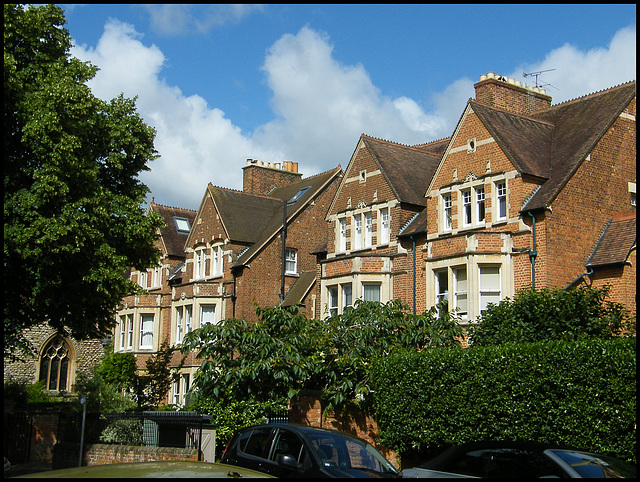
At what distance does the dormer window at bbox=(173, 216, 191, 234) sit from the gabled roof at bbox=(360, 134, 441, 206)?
61.3 ft

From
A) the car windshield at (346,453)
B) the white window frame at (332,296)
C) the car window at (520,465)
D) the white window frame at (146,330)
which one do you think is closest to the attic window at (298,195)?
the white window frame at (146,330)

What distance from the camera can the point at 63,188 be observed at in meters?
20.1

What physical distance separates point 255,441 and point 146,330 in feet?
104

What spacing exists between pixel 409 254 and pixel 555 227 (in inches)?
244

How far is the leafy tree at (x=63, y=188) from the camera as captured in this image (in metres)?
20.2

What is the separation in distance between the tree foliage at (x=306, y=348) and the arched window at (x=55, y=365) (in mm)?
28424

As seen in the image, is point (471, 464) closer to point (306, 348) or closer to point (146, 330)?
point (306, 348)

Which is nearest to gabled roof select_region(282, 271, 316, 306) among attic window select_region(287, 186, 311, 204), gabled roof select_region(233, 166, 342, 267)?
gabled roof select_region(233, 166, 342, 267)

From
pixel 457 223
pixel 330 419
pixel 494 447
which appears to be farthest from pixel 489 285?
pixel 494 447

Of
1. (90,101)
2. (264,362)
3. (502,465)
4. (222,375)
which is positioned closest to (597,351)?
(502,465)

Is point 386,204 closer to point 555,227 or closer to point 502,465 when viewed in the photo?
point 555,227

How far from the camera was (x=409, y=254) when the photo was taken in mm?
28609

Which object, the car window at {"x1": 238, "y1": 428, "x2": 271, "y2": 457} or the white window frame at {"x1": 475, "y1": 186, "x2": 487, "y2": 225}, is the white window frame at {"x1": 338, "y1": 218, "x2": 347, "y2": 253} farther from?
the car window at {"x1": 238, "y1": 428, "x2": 271, "y2": 457}

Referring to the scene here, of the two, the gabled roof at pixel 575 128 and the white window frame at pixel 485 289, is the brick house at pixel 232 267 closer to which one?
the white window frame at pixel 485 289
